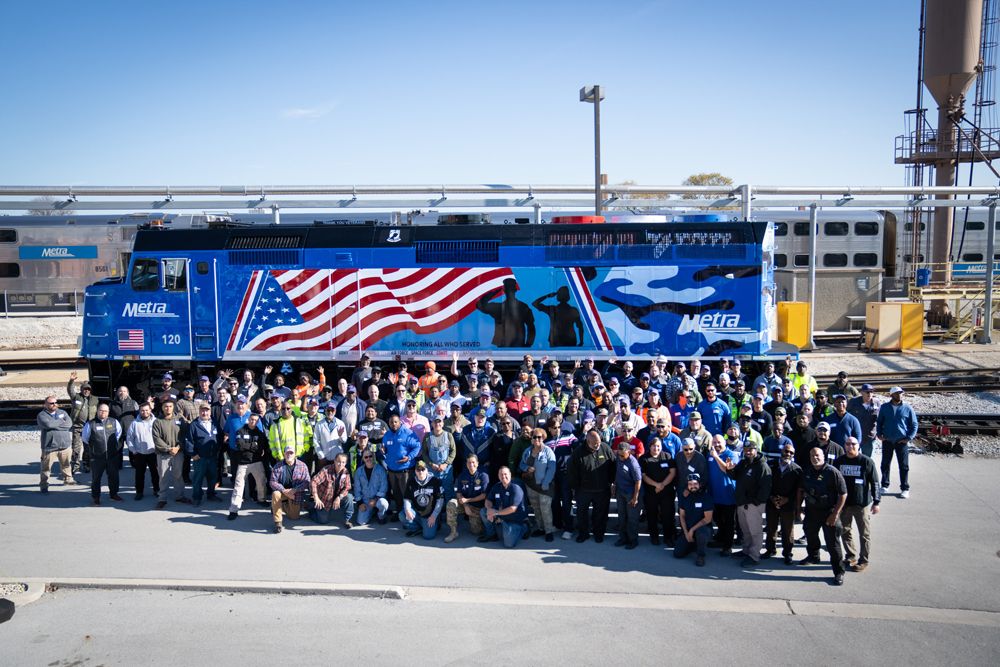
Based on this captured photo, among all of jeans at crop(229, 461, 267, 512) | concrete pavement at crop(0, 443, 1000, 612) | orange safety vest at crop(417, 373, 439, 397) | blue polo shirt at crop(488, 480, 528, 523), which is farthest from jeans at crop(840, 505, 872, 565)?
jeans at crop(229, 461, 267, 512)

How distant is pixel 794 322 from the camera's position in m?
20.5

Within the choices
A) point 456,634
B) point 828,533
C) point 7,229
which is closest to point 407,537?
point 456,634

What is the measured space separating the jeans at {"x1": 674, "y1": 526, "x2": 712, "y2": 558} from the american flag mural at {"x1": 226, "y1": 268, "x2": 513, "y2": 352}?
691 cm

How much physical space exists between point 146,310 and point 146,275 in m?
0.74

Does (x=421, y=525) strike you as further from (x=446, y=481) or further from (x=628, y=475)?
(x=628, y=475)

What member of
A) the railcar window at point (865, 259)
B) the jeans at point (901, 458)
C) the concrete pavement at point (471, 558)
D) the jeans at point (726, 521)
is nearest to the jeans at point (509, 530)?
the concrete pavement at point (471, 558)

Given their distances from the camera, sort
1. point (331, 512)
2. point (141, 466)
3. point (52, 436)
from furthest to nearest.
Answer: point (52, 436) < point (141, 466) < point (331, 512)

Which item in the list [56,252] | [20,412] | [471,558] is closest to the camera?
[471,558]

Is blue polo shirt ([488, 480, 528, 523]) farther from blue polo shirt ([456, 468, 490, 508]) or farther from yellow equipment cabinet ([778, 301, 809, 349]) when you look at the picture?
yellow equipment cabinet ([778, 301, 809, 349])

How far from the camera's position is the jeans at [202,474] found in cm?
1006

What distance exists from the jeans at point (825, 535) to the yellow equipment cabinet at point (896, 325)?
14718mm

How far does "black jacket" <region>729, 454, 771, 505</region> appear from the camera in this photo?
25.8 feet

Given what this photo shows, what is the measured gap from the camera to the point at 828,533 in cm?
762

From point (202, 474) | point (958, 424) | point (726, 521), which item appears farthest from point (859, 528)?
Answer: point (202, 474)
